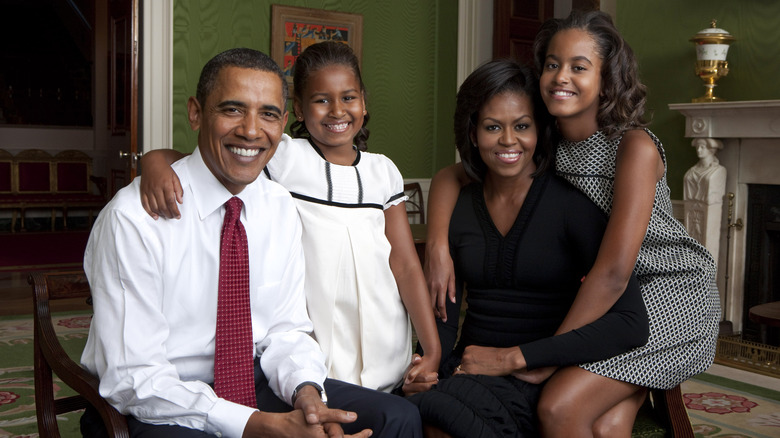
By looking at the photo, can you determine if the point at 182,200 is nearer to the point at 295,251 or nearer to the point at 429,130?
the point at 295,251

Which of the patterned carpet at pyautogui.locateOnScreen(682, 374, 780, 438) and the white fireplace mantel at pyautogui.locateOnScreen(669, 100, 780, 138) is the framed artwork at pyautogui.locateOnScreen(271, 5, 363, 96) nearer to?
the white fireplace mantel at pyautogui.locateOnScreen(669, 100, 780, 138)

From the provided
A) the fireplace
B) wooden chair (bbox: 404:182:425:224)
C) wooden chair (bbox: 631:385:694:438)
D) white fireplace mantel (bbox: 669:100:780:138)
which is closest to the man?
wooden chair (bbox: 631:385:694:438)

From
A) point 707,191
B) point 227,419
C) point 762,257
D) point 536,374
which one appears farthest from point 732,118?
point 227,419

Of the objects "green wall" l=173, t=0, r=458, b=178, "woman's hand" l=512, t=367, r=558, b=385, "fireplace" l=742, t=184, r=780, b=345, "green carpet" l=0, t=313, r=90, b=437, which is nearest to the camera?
"woman's hand" l=512, t=367, r=558, b=385

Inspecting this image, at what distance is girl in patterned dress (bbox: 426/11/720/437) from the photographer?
1.76 meters

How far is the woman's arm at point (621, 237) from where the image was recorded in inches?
69.1

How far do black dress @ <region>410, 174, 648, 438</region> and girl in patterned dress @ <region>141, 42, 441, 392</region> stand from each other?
12 cm

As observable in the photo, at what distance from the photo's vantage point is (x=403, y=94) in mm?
6809

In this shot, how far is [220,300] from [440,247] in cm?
63

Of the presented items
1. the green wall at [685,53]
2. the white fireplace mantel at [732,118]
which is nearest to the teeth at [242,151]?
the white fireplace mantel at [732,118]

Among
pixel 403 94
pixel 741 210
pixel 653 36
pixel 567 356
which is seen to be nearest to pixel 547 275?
pixel 567 356

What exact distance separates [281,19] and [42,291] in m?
4.70

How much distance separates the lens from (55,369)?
64.3 inches

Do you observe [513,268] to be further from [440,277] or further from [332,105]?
[332,105]
